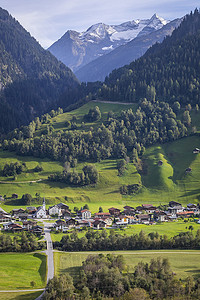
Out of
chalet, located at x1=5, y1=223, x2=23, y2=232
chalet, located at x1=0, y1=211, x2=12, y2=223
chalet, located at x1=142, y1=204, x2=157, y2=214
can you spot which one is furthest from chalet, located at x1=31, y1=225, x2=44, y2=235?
chalet, located at x1=142, y1=204, x2=157, y2=214

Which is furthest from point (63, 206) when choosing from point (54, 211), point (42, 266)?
point (42, 266)

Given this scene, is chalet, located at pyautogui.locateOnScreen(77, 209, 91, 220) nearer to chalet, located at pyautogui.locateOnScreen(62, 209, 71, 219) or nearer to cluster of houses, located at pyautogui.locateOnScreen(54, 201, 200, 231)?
cluster of houses, located at pyautogui.locateOnScreen(54, 201, 200, 231)

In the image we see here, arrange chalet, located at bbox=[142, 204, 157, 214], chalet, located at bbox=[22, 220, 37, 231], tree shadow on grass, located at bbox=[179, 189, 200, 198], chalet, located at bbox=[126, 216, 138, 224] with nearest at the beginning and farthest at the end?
chalet, located at bbox=[22, 220, 37, 231]
chalet, located at bbox=[126, 216, 138, 224]
chalet, located at bbox=[142, 204, 157, 214]
tree shadow on grass, located at bbox=[179, 189, 200, 198]

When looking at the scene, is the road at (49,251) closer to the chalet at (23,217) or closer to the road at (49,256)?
the road at (49,256)

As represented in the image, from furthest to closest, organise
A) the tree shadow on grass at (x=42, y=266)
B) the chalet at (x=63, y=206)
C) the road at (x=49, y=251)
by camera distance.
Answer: the chalet at (x=63, y=206) < the road at (x=49, y=251) < the tree shadow on grass at (x=42, y=266)

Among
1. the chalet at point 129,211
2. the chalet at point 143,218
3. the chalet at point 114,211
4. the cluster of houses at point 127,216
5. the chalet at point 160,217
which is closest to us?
the cluster of houses at point 127,216

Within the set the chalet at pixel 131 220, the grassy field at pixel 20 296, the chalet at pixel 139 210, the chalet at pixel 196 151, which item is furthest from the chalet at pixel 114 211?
the chalet at pixel 196 151
